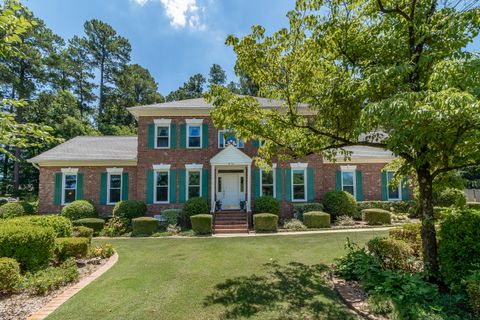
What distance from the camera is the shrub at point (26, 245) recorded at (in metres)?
6.49

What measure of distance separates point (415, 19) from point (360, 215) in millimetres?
13110

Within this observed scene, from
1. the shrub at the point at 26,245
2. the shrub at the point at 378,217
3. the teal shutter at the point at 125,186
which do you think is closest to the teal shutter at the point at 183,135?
the teal shutter at the point at 125,186

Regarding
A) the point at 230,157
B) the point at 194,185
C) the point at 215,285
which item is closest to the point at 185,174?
the point at 194,185

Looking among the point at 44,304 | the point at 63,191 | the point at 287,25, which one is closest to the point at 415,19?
the point at 287,25

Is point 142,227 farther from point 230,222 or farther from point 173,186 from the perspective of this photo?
point 230,222

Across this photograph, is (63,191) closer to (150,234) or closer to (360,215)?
(150,234)

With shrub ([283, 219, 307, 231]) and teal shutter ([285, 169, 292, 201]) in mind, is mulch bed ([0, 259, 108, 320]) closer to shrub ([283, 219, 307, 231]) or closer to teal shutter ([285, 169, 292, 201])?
shrub ([283, 219, 307, 231])

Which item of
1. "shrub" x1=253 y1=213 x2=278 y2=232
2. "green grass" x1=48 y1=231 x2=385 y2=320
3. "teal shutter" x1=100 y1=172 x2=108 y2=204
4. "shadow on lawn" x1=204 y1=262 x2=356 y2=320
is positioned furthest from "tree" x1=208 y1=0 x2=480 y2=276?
"teal shutter" x1=100 y1=172 x2=108 y2=204

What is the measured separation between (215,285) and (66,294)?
3120 mm

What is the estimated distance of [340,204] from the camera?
15.9 metres

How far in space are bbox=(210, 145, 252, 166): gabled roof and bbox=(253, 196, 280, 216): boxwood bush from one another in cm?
230

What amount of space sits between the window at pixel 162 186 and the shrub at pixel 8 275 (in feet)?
35.5

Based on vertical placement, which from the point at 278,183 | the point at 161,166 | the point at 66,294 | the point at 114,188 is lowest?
the point at 66,294

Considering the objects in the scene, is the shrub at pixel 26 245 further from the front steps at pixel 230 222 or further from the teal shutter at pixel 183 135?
the teal shutter at pixel 183 135
